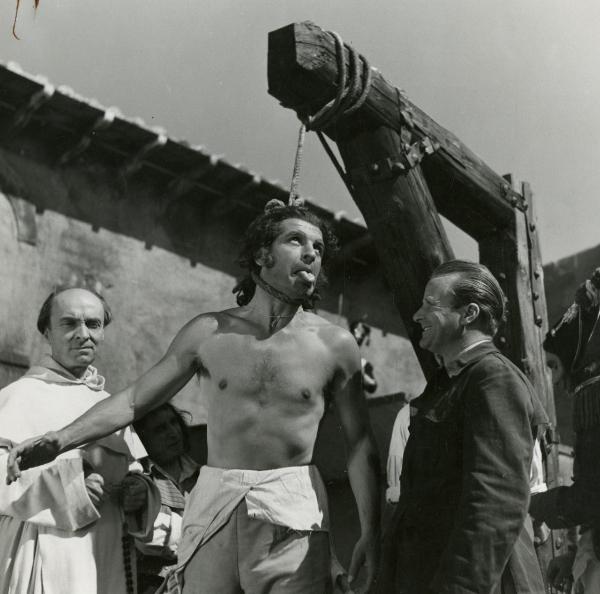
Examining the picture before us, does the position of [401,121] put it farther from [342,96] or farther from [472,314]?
[472,314]

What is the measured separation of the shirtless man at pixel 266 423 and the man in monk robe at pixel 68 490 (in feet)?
1.86

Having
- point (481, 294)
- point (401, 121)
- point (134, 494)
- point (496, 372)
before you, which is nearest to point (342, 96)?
point (401, 121)

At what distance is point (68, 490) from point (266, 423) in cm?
116

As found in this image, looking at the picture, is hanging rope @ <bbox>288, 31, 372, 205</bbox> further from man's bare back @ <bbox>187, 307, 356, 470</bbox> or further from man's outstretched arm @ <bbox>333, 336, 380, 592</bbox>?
man's outstretched arm @ <bbox>333, 336, 380, 592</bbox>

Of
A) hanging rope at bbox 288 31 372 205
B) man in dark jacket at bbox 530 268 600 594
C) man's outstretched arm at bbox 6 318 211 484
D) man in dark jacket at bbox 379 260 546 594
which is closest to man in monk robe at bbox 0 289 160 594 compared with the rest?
man's outstretched arm at bbox 6 318 211 484

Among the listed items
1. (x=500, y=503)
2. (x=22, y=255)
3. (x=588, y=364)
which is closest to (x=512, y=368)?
(x=500, y=503)

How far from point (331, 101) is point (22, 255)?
7.21m

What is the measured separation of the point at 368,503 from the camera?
355cm

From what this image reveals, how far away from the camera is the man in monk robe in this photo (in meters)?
Answer: 4.18

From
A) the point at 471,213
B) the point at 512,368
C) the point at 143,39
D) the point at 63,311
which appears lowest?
the point at 512,368

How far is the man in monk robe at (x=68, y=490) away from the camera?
13.7 feet

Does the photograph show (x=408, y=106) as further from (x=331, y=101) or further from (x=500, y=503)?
(x=500, y=503)

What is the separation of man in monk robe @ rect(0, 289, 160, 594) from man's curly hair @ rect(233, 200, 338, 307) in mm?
848

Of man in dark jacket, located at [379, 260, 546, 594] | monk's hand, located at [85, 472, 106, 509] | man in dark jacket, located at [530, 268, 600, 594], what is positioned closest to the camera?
man in dark jacket, located at [379, 260, 546, 594]
